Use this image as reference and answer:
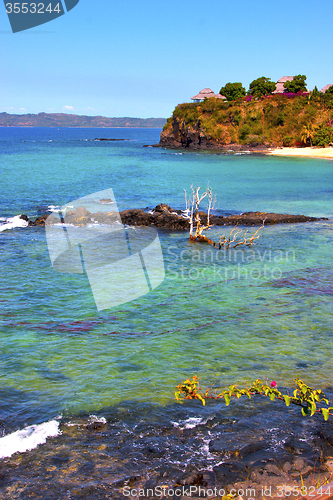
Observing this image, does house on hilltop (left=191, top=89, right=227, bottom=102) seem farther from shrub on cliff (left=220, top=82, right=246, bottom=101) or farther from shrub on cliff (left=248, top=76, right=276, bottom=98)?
shrub on cliff (left=248, top=76, right=276, bottom=98)

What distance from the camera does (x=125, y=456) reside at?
27.4ft

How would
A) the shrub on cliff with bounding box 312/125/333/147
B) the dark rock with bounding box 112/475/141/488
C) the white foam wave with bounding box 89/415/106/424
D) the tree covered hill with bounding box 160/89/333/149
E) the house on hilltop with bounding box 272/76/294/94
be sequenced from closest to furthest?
the dark rock with bounding box 112/475/141/488, the white foam wave with bounding box 89/415/106/424, the shrub on cliff with bounding box 312/125/333/147, the tree covered hill with bounding box 160/89/333/149, the house on hilltop with bounding box 272/76/294/94

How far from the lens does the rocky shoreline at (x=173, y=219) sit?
30.4 metres

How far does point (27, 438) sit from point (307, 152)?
316 feet

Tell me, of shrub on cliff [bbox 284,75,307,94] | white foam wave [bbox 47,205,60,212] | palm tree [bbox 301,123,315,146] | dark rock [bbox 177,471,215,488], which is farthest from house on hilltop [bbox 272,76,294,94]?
dark rock [bbox 177,471,215,488]

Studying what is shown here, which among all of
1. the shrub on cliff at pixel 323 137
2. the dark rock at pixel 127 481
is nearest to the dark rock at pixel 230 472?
the dark rock at pixel 127 481

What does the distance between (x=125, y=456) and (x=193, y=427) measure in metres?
1.76

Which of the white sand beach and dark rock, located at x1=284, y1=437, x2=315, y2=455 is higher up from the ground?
the white sand beach

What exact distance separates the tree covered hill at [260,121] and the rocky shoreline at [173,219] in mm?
79352

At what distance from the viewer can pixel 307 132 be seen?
4122 inches

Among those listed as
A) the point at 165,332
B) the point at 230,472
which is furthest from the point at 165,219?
the point at 230,472

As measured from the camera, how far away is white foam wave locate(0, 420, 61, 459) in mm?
8617

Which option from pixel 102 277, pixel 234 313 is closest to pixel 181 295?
pixel 234 313

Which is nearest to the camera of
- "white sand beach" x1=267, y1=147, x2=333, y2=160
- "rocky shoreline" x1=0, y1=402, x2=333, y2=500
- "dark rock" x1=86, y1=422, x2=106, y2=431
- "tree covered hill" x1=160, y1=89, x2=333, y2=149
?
"rocky shoreline" x1=0, y1=402, x2=333, y2=500
